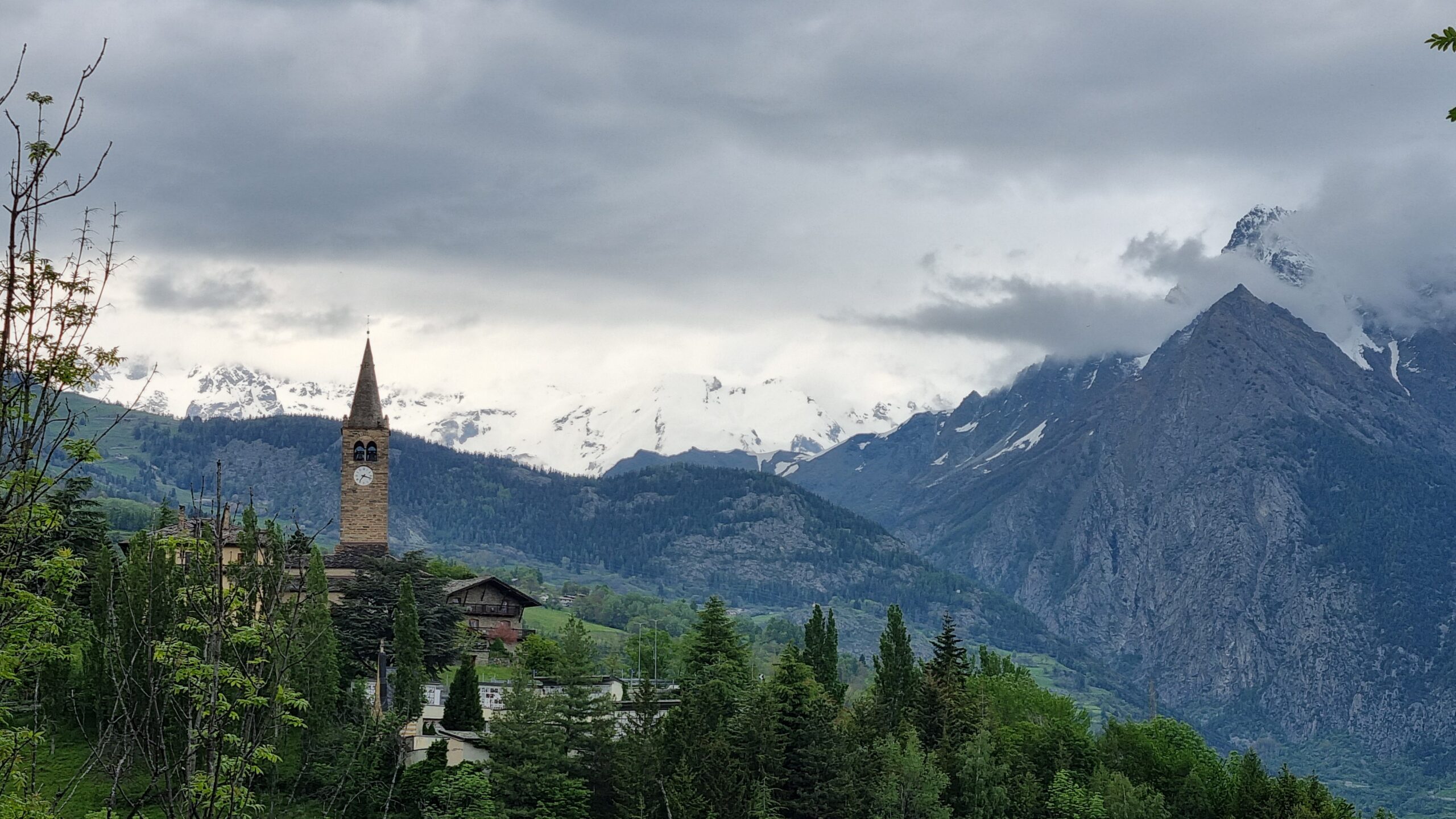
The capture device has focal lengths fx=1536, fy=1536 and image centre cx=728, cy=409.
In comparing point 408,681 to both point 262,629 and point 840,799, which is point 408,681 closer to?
point 840,799

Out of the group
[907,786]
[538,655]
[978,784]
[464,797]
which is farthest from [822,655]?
[464,797]

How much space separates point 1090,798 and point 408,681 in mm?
45200

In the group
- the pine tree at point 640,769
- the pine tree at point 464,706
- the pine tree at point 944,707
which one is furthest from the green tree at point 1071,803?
the pine tree at point 464,706

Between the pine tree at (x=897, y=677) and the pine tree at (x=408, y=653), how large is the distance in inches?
1324

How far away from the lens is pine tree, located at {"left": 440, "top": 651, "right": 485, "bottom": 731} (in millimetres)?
90375

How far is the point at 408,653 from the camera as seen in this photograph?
305 feet

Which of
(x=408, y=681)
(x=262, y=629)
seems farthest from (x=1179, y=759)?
(x=262, y=629)

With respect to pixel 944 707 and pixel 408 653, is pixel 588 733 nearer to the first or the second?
pixel 408 653

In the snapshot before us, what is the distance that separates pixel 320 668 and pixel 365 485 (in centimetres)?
5415

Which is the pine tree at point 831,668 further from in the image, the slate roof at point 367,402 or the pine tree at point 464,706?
the slate roof at point 367,402

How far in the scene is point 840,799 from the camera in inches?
3442

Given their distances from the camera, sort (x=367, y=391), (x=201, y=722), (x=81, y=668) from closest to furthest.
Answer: (x=201, y=722), (x=81, y=668), (x=367, y=391)

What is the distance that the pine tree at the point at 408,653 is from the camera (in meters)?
89.7

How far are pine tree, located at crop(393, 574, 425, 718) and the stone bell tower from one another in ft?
101
